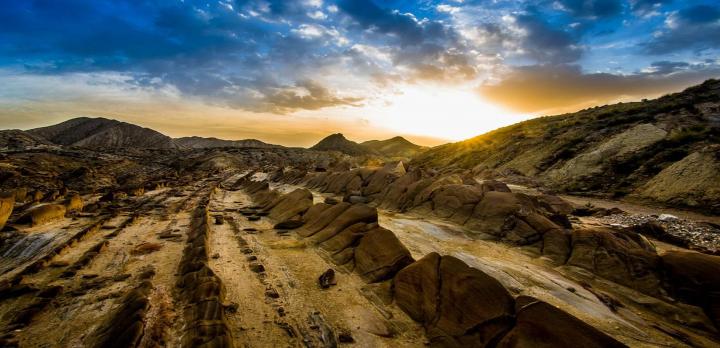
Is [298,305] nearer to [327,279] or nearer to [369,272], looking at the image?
[327,279]

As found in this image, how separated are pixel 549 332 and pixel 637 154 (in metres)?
36.2

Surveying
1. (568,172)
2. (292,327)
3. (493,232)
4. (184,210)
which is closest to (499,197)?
(493,232)

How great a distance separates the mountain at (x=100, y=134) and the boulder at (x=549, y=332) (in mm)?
151826

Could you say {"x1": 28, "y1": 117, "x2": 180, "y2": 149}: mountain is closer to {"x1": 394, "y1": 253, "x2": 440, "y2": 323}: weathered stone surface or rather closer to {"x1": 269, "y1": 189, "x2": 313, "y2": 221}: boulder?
{"x1": 269, "y1": 189, "x2": 313, "y2": 221}: boulder

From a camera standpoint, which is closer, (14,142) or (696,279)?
(696,279)

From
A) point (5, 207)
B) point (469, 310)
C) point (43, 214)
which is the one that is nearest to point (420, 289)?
point (469, 310)

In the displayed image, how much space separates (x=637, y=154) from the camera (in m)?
31.4

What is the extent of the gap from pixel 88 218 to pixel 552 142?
5179cm

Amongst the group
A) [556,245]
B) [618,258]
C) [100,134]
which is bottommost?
[556,245]

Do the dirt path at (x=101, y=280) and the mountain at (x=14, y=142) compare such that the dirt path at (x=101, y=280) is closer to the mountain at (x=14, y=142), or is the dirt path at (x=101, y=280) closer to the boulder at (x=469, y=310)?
the boulder at (x=469, y=310)

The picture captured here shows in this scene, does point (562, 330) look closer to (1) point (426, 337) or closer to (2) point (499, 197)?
(1) point (426, 337)

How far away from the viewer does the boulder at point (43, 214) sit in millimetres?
13871

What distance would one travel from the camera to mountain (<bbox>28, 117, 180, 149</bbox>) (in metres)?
129

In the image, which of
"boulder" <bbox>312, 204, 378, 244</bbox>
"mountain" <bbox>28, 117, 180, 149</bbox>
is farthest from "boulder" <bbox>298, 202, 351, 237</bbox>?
"mountain" <bbox>28, 117, 180, 149</bbox>
